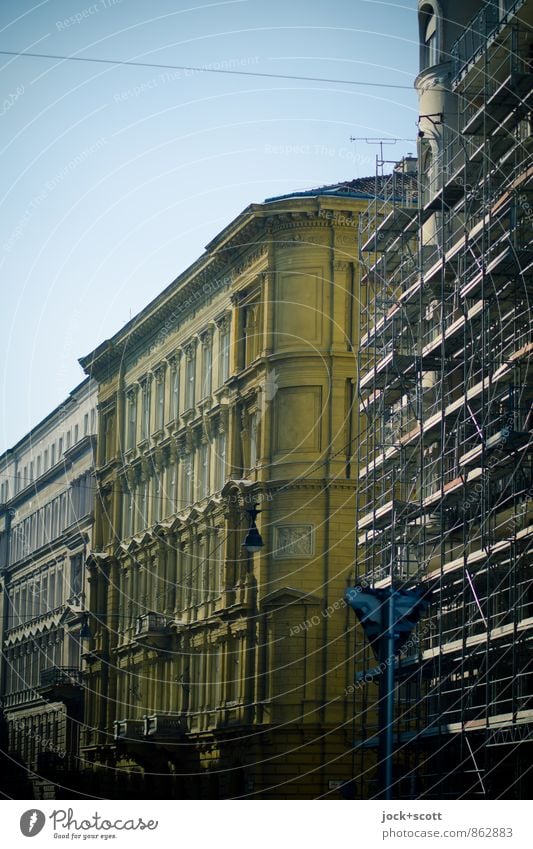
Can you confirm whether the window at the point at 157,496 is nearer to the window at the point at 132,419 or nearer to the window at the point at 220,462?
the window at the point at 132,419

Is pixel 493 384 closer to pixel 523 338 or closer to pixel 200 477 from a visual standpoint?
pixel 523 338

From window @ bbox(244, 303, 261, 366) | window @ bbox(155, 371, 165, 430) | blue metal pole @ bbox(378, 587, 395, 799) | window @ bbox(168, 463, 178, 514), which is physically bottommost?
blue metal pole @ bbox(378, 587, 395, 799)

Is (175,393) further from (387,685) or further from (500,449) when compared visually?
(387,685)

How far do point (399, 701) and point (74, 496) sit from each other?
35.9 metres

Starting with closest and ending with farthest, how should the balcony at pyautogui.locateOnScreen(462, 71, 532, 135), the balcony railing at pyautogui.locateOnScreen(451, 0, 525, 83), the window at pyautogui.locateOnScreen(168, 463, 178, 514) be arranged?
1. the balcony at pyautogui.locateOnScreen(462, 71, 532, 135)
2. the balcony railing at pyautogui.locateOnScreen(451, 0, 525, 83)
3. the window at pyautogui.locateOnScreen(168, 463, 178, 514)

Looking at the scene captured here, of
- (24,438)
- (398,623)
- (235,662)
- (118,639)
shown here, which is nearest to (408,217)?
(235,662)

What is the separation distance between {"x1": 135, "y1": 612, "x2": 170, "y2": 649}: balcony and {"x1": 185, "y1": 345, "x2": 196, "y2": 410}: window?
6410mm

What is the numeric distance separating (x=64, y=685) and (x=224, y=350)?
745 inches

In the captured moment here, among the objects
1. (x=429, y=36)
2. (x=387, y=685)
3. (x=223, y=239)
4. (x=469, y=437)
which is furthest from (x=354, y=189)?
(x=387, y=685)

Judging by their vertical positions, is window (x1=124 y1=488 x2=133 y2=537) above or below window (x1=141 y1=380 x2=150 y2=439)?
below

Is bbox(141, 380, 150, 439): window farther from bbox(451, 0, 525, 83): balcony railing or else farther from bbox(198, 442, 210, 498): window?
bbox(451, 0, 525, 83): balcony railing

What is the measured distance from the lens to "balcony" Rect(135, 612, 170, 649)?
54.4 meters

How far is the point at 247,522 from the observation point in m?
47.9

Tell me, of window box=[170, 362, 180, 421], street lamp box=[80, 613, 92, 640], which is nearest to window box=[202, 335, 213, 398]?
window box=[170, 362, 180, 421]
